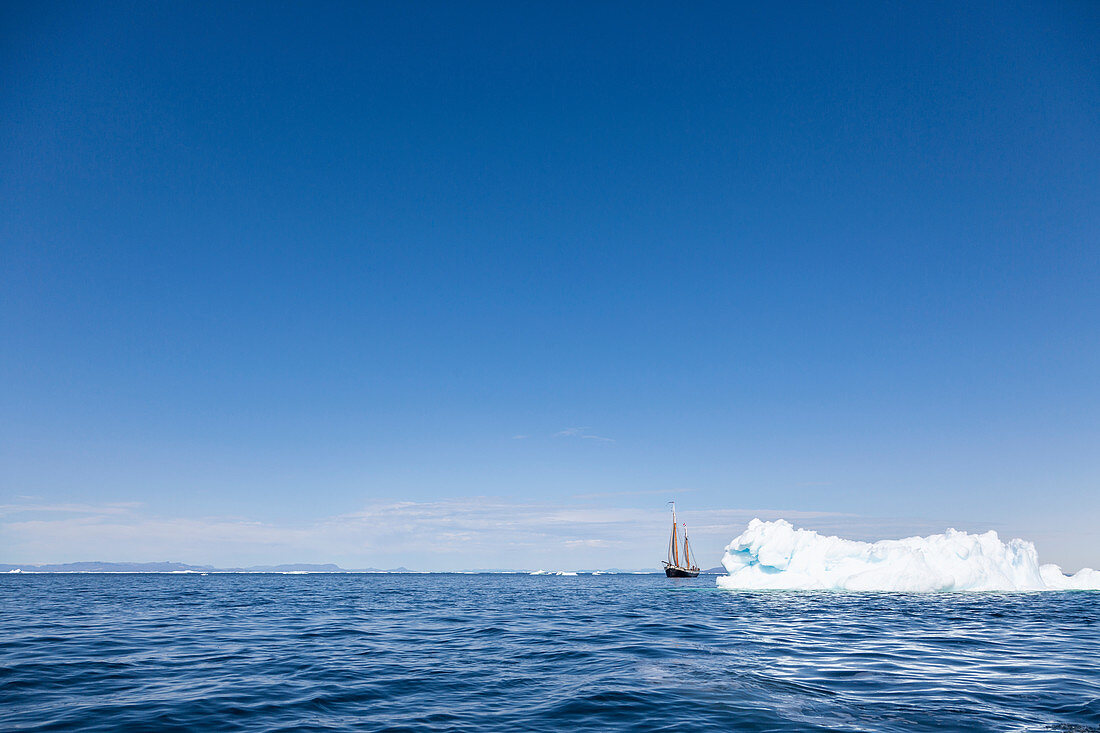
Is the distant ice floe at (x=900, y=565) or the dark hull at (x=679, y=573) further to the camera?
the dark hull at (x=679, y=573)

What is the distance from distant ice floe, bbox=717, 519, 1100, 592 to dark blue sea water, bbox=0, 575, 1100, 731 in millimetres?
28229

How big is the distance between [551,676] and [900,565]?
48255 mm

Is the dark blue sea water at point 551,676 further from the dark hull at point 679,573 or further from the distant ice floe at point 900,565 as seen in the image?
the dark hull at point 679,573

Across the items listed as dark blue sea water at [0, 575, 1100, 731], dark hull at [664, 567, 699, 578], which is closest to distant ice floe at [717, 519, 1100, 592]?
dark blue sea water at [0, 575, 1100, 731]

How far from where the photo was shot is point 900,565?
48.2m

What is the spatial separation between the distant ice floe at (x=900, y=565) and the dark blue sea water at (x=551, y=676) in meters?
28.2

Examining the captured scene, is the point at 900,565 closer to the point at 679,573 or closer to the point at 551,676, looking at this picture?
the point at 551,676

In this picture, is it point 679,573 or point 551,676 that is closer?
point 551,676

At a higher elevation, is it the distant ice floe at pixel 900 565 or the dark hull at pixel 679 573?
the distant ice floe at pixel 900 565

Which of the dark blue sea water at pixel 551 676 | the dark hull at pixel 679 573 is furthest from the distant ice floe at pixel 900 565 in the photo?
the dark hull at pixel 679 573

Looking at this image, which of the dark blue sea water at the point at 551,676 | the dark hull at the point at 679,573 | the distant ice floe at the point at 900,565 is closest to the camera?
the dark blue sea water at the point at 551,676

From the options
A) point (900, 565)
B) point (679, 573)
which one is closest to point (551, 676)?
point (900, 565)

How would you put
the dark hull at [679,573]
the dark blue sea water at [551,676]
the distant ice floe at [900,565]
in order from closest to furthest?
the dark blue sea water at [551,676]
the distant ice floe at [900,565]
the dark hull at [679,573]

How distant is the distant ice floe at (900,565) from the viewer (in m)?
48.0
